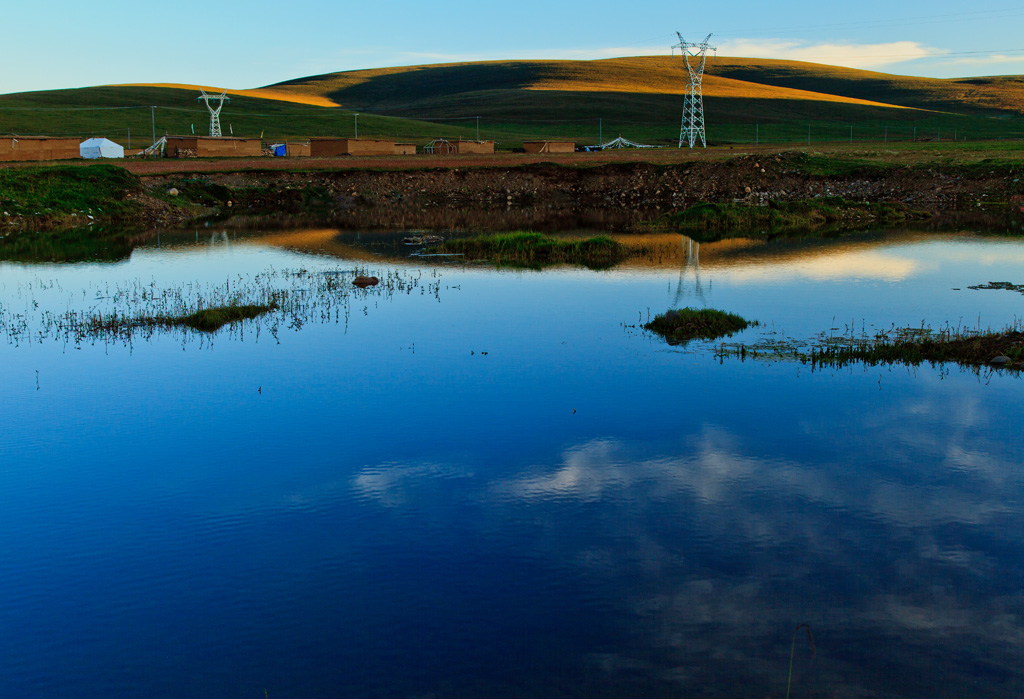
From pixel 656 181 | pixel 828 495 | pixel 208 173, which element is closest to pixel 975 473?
pixel 828 495

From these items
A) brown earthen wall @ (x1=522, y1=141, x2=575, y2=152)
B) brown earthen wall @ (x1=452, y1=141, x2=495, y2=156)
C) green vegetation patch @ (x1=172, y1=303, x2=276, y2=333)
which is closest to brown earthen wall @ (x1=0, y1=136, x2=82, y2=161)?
brown earthen wall @ (x1=452, y1=141, x2=495, y2=156)

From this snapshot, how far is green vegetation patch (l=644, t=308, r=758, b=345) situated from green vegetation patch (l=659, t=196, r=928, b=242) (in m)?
19.9

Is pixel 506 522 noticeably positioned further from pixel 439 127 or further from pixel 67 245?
pixel 439 127

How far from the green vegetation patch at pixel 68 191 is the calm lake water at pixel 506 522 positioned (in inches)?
1147

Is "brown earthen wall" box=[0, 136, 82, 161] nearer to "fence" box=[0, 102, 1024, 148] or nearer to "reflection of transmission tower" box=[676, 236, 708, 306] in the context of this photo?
"fence" box=[0, 102, 1024, 148]

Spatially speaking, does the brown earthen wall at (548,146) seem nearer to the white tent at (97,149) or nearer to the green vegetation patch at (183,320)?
the white tent at (97,149)

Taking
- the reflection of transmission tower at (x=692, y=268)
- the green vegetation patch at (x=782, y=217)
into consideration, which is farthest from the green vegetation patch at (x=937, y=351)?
the green vegetation patch at (x=782, y=217)

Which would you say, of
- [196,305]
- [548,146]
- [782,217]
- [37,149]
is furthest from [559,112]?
[196,305]

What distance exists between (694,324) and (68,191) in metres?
38.4

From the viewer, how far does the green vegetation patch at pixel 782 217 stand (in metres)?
40.6

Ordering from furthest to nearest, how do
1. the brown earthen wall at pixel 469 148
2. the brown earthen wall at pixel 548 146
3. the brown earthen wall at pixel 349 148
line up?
the brown earthen wall at pixel 548 146, the brown earthen wall at pixel 469 148, the brown earthen wall at pixel 349 148

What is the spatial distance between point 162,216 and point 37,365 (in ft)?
106

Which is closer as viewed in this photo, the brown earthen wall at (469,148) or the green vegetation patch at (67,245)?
the green vegetation patch at (67,245)

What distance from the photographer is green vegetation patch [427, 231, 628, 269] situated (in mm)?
29453
